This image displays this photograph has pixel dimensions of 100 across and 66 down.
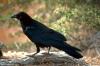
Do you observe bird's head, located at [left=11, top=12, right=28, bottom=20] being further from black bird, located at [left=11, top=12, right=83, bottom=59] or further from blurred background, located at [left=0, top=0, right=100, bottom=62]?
blurred background, located at [left=0, top=0, right=100, bottom=62]

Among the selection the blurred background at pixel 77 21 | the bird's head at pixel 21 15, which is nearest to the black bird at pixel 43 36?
the bird's head at pixel 21 15

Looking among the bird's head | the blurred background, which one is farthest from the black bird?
the blurred background

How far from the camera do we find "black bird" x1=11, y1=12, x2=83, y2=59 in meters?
6.98

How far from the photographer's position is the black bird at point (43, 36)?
Answer: 22.9ft

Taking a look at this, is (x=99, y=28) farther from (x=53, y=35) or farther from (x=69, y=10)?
(x=53, y=35)

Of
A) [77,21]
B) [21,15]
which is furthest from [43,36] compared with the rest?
[77,21]

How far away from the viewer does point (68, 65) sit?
24.8 ft

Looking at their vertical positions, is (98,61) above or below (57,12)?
below

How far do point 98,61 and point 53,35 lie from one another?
2992 millimetres

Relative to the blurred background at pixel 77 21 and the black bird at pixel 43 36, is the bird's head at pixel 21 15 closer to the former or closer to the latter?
the black bird at pixel 43 36

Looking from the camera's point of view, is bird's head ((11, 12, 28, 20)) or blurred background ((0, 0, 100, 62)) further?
blurred background ((0, 0, 100, 62))

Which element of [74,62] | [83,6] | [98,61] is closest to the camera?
[74,62]

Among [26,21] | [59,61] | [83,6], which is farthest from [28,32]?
[83,6]

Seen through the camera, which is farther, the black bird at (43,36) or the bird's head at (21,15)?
the bird's head at (21,15)
